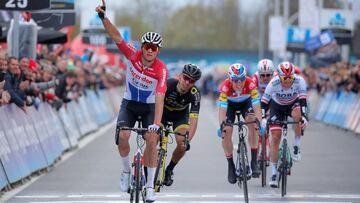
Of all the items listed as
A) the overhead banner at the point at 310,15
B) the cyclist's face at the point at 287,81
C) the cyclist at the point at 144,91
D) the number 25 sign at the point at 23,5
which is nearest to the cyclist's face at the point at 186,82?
the cyclist at the point at 144,91

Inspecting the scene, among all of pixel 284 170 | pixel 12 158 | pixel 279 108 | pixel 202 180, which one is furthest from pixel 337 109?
pixel 12 158

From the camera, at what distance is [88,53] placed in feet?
128

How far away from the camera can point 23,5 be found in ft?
62.7

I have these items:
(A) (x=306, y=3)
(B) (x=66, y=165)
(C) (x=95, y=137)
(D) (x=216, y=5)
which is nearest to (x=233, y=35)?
(D) (x=216, y=5)

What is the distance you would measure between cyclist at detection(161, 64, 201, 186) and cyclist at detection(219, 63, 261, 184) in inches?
31.0

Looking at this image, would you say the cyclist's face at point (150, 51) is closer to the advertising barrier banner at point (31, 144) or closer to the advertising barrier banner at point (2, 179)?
the advertising barrier banner at point (2, 179)

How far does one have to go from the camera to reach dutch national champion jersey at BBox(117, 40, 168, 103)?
13820mm

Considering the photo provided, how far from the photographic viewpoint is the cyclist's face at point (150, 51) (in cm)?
1374

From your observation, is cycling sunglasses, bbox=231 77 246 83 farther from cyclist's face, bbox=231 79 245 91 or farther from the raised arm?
the raised arm

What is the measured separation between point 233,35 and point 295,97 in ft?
367

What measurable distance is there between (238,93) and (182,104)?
69.7 inches

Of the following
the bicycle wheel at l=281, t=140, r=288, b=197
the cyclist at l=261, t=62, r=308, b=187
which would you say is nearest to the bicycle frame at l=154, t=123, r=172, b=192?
the bicycle wheel at l=281, t=140, r=288, b=197

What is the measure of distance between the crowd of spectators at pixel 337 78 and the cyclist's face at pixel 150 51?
699 inches

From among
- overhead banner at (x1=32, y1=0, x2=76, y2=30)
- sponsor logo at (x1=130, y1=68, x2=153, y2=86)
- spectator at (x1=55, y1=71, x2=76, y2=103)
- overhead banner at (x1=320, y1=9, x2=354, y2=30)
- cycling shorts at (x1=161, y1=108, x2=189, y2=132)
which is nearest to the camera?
sponsor logo at (x1=130, y1=68, x2=153, y2=86)
